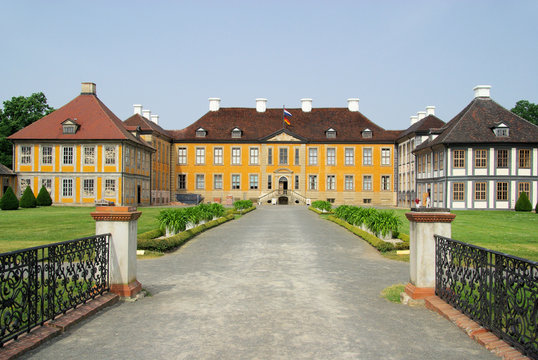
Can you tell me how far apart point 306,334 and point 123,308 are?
10.9 feet

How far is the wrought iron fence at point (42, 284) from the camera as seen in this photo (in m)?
5.56

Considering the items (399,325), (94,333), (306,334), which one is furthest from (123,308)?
(399,325)

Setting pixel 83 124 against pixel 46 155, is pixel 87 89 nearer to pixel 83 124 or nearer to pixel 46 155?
A: pixel 83 124

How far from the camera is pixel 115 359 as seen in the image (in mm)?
5371

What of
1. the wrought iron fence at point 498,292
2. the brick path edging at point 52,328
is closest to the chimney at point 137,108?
the brick path edging at point 52,328

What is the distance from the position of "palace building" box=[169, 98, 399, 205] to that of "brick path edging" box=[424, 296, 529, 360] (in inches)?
2135

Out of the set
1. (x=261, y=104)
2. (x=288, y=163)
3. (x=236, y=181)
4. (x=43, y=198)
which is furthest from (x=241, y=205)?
(x=261, y=104)

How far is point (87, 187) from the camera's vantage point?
44.5 metres

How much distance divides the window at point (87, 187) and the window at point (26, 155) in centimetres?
580

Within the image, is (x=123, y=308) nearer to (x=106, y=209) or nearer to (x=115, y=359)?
(x=106, y=209)

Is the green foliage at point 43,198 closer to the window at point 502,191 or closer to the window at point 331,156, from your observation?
the window at point 331,156

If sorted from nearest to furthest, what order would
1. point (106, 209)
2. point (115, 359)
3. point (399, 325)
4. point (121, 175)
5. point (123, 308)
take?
point (115, 359) < point (399, 325) < point (123, 308) < point (106, 209) < point (121, 175)

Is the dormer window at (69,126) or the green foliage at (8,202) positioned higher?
the dormer window at (69,126)

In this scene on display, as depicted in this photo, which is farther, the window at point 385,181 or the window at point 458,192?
the window at point 385,181
